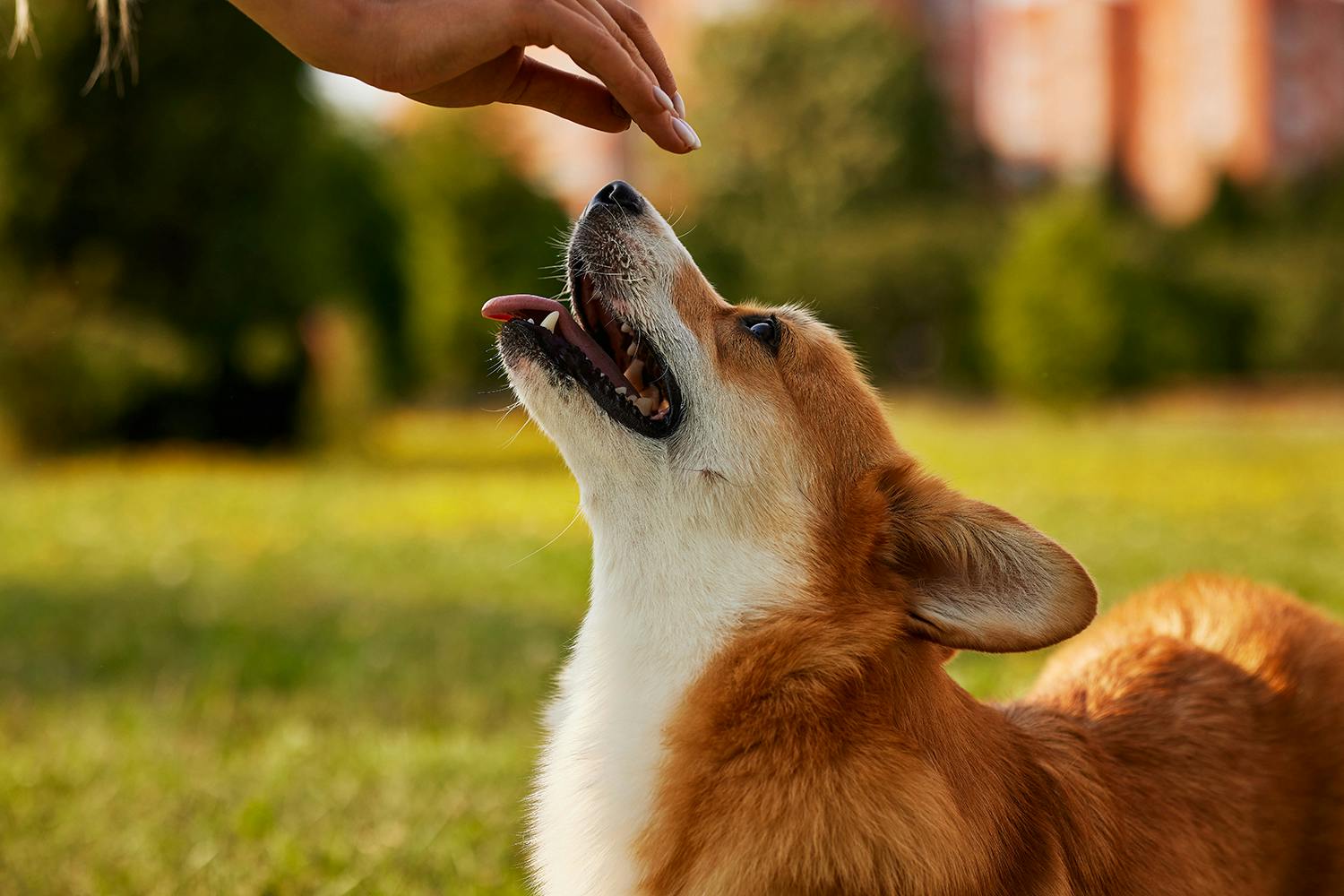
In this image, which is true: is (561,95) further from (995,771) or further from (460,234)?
(460,234)

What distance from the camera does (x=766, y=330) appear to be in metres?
2.69

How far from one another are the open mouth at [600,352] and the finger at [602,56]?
16.4 inches

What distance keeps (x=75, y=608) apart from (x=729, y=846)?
497cm

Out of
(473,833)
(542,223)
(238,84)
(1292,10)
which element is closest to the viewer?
(473,833)

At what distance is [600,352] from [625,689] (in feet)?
2.45

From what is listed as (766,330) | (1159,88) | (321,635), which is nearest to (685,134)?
(766,330)

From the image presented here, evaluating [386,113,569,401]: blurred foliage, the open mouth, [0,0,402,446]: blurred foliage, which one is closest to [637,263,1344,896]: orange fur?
the open mouth

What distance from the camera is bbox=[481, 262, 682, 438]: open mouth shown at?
101 inches

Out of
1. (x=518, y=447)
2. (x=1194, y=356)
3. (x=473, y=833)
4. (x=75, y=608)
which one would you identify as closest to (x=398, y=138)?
(x=518, y=447)

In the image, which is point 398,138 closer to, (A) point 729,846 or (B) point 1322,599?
(B) point 1322,599

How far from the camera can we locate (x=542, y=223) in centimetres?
2141

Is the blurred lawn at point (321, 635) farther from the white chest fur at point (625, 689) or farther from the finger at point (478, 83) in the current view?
the finger at point (478, 83)

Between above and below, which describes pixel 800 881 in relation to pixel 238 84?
below

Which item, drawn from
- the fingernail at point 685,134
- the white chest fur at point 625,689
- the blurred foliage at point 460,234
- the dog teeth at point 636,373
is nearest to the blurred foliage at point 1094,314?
the blurred foliage at point 460,234
